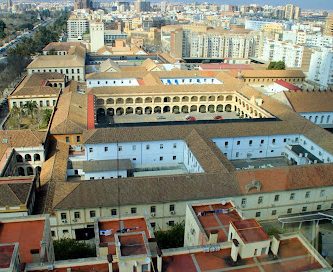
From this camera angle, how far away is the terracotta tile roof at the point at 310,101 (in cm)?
4944

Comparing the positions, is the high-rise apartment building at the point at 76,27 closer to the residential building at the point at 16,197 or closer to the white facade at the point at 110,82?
the white facade at the point at 110,82

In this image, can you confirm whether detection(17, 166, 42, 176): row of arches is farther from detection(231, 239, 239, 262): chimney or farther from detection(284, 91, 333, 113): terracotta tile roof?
detection(284, 91, 333, 113): terracotta tile roof

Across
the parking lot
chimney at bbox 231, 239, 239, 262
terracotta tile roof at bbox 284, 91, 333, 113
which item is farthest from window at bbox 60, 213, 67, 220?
terracotta tile roof at bbox 284, 91, 333, 113

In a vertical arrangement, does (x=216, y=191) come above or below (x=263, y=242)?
below

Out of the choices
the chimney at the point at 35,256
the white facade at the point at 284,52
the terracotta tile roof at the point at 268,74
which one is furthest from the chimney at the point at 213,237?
the white facade at the point at 284,52

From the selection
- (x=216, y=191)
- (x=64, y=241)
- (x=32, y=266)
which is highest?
(x=32, y=266)

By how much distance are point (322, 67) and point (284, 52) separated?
717 inches

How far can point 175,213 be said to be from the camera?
26625 mm

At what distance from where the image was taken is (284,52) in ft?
305

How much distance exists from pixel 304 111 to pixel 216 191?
27.7 meters

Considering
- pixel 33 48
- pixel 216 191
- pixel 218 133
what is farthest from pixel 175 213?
pixel 33 48

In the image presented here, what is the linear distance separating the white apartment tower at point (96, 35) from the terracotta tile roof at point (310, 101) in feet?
235

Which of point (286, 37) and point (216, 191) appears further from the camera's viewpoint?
point (286, 37)

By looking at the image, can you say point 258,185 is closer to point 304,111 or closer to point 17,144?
point 17,144
